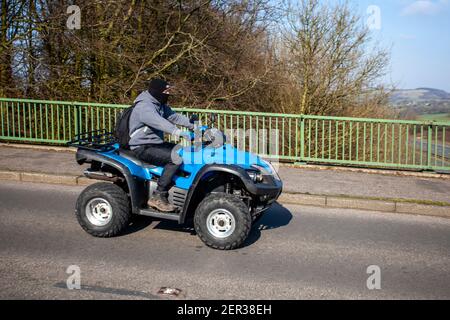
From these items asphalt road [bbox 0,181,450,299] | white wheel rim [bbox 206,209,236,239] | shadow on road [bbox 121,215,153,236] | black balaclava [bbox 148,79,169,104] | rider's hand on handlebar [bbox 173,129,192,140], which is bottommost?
asphalt road [bbox 0,181,450,299]

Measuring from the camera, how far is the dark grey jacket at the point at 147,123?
5.68 metres

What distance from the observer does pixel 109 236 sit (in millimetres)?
5852

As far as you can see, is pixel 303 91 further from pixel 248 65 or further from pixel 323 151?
pixel 323 151

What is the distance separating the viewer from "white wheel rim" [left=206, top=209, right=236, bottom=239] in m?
5.46

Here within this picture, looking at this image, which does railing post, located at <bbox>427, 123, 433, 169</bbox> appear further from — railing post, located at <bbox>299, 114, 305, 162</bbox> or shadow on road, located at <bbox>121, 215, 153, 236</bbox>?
shadow on road, located at <bbox>121, 215, 153, 236</bbox>

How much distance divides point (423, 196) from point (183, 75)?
31.2ft

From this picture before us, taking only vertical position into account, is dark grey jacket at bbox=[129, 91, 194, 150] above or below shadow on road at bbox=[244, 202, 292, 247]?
above

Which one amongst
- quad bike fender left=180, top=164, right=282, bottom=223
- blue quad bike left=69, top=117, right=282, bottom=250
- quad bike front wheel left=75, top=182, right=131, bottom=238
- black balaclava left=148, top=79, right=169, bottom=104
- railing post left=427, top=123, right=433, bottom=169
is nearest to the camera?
quad bike fender left=180, top=164, right=282, bottom=223

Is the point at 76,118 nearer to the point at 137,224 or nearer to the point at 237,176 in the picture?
the point at 137,224

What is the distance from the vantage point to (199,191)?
5766 mm

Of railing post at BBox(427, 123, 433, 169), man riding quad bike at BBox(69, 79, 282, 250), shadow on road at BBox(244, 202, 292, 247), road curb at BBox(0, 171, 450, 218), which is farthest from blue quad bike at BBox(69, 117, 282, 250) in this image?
railing post at BBox(427, 123, 433, 169)

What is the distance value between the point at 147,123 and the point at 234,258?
6.30 feet

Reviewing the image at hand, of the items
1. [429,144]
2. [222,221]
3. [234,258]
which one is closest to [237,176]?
[222,221]

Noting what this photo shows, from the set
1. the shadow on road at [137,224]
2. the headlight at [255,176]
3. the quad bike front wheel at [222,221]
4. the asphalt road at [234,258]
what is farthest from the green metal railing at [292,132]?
the quad bike front wheel at [222,221]
